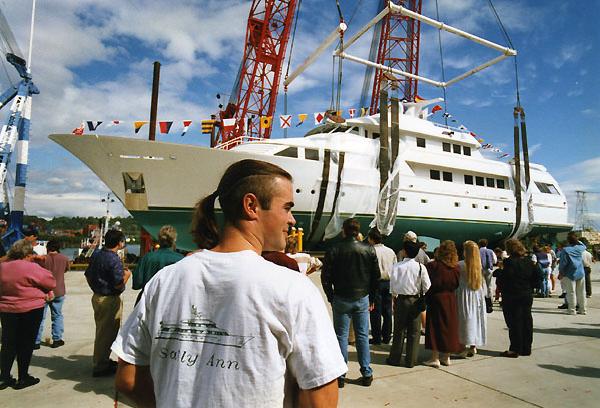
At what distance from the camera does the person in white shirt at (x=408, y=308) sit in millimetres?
4695

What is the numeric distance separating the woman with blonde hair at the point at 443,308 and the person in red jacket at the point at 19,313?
4.73 metres

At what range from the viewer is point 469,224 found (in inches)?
729

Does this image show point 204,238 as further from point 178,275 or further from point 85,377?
point 85,377

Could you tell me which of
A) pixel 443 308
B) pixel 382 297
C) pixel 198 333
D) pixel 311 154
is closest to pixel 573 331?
pixel 443 308

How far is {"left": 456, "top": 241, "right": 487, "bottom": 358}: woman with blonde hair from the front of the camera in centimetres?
509

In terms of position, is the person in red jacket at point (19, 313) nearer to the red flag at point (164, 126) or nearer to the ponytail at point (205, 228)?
the ponytail at point (205, 228)

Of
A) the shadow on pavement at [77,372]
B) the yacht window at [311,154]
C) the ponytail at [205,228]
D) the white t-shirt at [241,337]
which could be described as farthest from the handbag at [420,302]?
the yacht window at [311,154]

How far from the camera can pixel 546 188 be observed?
A: 73.9ft

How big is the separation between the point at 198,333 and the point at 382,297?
17.9 ft

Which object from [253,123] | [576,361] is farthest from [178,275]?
[253,123]

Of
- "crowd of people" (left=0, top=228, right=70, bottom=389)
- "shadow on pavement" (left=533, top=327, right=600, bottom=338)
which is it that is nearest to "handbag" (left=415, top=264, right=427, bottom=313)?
"shadow on pavement" (left=533, top=327, right=600, bottom=338)

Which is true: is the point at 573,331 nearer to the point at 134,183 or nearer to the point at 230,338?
the point at 230,338

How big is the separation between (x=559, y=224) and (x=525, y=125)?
287 inches

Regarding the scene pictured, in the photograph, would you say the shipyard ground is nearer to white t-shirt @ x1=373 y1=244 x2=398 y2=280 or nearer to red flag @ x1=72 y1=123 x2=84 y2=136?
white t-shirt @ x1=373 y1=244 x2=398 y2=280
